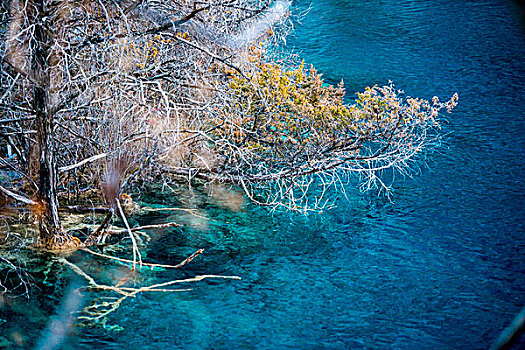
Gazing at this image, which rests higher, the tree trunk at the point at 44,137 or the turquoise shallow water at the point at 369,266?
the tree trunk at the point at 44,137

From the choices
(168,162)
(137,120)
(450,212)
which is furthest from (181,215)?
(450,212)

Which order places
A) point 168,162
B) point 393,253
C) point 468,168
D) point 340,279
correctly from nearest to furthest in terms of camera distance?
1. point 340,279
2. point 393,253
3. point 168,162
4. point 468,168

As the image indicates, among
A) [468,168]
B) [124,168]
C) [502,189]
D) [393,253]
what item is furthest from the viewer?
[468,168]

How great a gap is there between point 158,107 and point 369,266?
143 inches

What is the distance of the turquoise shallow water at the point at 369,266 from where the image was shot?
6.01 metres

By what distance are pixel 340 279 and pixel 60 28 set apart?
461cm

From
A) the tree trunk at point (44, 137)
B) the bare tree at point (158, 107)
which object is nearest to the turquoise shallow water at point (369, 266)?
the bare tree at point (158, 107)

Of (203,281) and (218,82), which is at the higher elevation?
(218,82)

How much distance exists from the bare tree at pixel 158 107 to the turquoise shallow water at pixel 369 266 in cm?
95

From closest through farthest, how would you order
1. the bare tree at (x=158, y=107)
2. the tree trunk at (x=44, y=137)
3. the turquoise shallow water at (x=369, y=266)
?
the tree trunk at (x=44, y=137) → the turquoise shallow water at (x=369, y=266) → the bare tree at (x=158, y=107)

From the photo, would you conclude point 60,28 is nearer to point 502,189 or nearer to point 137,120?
point 137,120

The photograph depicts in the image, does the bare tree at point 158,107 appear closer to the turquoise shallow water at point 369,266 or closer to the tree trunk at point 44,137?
the tree trunk at point 44,137

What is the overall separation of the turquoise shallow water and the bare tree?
95 cm

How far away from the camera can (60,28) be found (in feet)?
20.2
